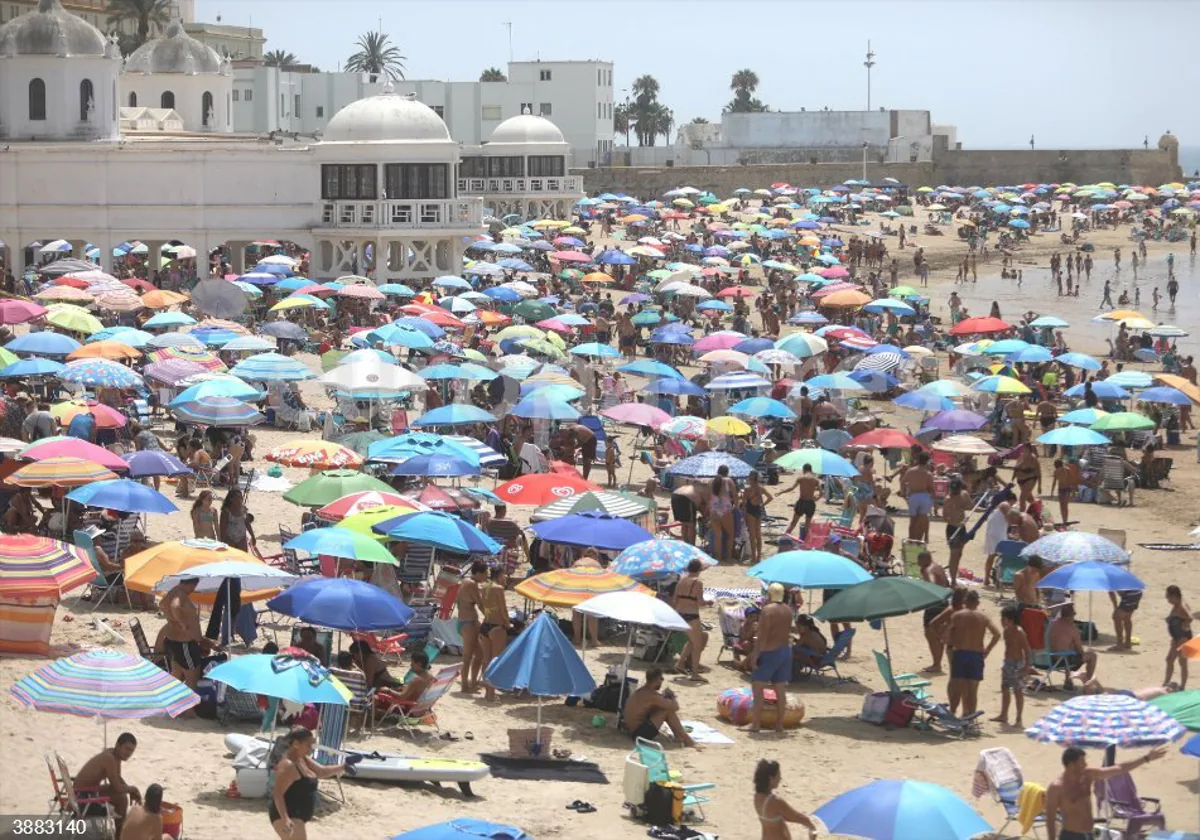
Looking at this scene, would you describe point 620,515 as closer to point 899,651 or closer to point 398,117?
point 899,651

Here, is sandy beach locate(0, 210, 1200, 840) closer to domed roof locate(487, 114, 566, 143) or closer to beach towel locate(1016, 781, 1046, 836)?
beach towel locate(1016, 781, 1046, 836)

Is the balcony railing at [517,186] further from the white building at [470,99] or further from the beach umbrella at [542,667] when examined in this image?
the beach umbrella at [542,667]

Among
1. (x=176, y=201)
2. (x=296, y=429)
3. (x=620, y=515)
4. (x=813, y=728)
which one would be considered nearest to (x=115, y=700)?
(x=813, y=728)

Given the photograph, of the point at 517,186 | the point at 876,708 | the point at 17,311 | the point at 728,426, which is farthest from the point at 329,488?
the point at 517,186

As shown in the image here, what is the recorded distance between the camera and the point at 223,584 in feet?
46.5

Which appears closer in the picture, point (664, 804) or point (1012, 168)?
point (664, 804)

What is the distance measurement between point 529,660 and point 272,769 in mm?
2432

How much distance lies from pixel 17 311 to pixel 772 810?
20.2m

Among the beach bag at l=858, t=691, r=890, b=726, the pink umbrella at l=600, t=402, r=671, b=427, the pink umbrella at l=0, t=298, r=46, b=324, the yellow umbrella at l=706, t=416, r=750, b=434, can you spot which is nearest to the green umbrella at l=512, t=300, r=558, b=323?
the pink umbrella at l=0, t=298, r=46, b=324

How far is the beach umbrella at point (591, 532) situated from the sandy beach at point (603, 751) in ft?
3.04

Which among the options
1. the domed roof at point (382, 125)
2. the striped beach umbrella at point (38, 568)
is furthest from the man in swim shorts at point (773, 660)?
the domed roof at point (382, 125)

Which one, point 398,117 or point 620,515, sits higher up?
point 398,117

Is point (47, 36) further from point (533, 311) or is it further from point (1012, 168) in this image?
point (1012, 168)

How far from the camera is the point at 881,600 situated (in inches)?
575
